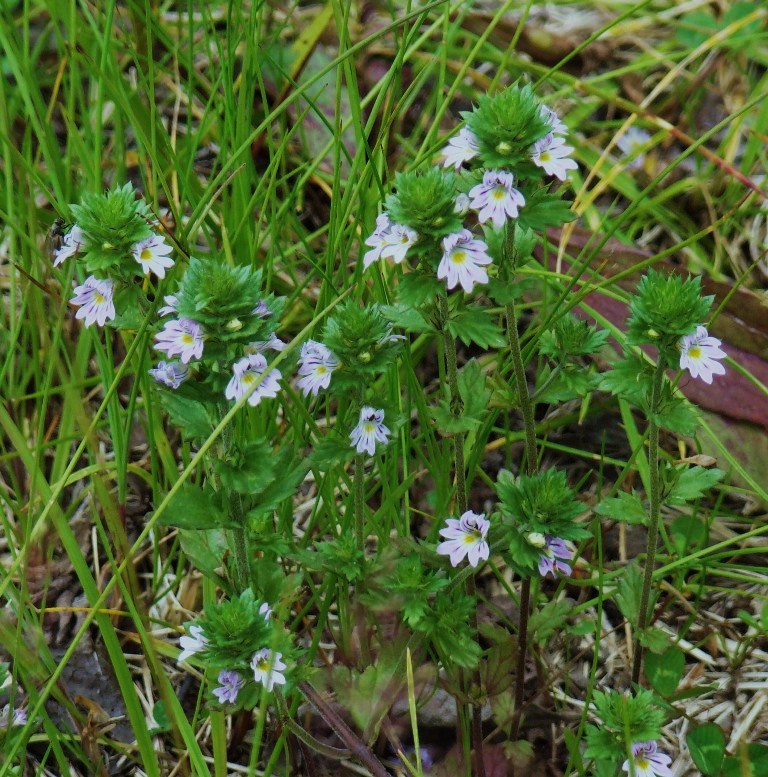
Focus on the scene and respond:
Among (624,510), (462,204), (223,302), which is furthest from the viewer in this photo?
(624,510)

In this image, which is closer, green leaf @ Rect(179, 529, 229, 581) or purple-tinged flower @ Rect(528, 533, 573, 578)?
purple-tinged flower @ Rect(528, 533, 573, 578)

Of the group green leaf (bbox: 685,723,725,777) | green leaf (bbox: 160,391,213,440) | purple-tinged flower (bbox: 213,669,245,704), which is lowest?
green leaf (bbox: 685,723,725,777)

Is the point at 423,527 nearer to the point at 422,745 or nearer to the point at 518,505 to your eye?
the point at 422,745

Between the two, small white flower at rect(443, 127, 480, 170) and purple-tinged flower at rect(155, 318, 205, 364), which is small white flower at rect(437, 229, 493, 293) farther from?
purple-tinged flower at rect(155, 318, 205, 364)

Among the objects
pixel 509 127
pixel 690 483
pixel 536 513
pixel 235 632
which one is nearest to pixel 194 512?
pixel 235 632

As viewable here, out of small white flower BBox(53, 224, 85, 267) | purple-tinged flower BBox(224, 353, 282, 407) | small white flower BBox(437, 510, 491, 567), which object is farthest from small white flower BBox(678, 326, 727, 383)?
small white flower BBox(53, 224, 85, 267)

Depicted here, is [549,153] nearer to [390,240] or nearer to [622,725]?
[390,240]

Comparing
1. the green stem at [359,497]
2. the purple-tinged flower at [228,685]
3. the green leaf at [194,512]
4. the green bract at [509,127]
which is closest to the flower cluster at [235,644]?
the purple-tinged flower at [228,685]
